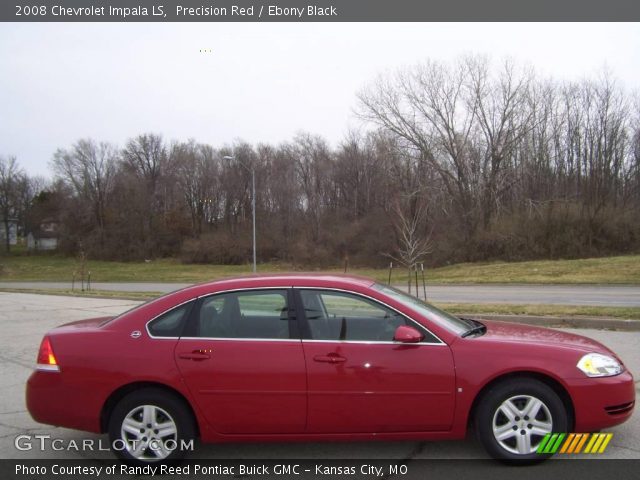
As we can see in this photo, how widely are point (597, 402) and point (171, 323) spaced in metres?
3.34

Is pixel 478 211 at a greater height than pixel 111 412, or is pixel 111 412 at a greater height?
pixel 478 211

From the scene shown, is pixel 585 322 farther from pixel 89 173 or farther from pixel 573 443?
pixel 89 173

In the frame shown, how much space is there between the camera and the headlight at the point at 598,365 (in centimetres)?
405

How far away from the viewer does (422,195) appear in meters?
45.1

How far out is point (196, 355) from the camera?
4.07m

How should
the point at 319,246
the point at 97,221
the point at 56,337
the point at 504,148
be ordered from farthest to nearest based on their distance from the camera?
1. the point at 97,221
2. the point at 319,246
3. the point at 504,148
4. the point at 56,337

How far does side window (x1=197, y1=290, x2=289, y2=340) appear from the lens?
Result: 4.18 metres

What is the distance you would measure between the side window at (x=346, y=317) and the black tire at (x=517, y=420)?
90cm

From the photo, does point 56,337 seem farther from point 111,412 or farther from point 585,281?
point 585,281

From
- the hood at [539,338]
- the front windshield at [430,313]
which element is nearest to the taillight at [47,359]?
the front windshield at [430,313]

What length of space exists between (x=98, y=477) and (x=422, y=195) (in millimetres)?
42770

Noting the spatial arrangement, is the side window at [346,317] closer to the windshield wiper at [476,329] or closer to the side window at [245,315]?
the side window at [245,315]

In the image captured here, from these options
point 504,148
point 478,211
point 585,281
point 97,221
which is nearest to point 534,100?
point 504,148

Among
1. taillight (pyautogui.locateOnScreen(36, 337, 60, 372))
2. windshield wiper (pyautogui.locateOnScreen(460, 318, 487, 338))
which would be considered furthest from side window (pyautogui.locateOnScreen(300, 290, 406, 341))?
taillight (pyautogui.locateOnScreen(36, 337, 60, 372))
